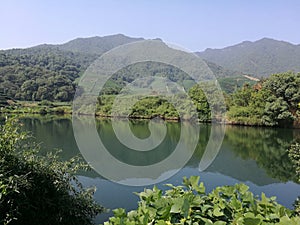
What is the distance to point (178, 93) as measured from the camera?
19.9 metres

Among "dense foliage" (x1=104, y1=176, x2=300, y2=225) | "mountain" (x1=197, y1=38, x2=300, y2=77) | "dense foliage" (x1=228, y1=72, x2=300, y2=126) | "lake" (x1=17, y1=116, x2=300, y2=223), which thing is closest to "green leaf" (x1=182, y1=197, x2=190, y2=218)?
"dense foliage" (x1=104, y1=176, x2=300, y2=225)

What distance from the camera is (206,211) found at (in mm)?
1367

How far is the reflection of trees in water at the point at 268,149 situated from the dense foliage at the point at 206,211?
13.0 meters

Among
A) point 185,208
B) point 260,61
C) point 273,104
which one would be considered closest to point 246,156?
point 273,104

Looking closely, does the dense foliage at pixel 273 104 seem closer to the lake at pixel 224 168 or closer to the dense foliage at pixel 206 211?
the lake at pixel 224 168

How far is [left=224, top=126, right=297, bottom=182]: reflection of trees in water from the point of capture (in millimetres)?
14695

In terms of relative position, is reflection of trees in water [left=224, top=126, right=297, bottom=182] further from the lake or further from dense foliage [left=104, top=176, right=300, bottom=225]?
Result: dense foliage [left=104, top=176, right=300, bottom=225]

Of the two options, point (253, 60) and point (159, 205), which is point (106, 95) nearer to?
point (159, 205)

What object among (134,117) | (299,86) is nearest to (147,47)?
(299,86)

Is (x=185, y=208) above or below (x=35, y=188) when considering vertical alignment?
above

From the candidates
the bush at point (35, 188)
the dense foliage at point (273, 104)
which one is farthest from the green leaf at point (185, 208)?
the dense foliage at point (273, 104)

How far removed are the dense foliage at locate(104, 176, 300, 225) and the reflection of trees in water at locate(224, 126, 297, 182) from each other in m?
13.0

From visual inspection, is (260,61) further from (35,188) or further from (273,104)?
(35,188)

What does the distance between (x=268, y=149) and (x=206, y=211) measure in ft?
67.7
